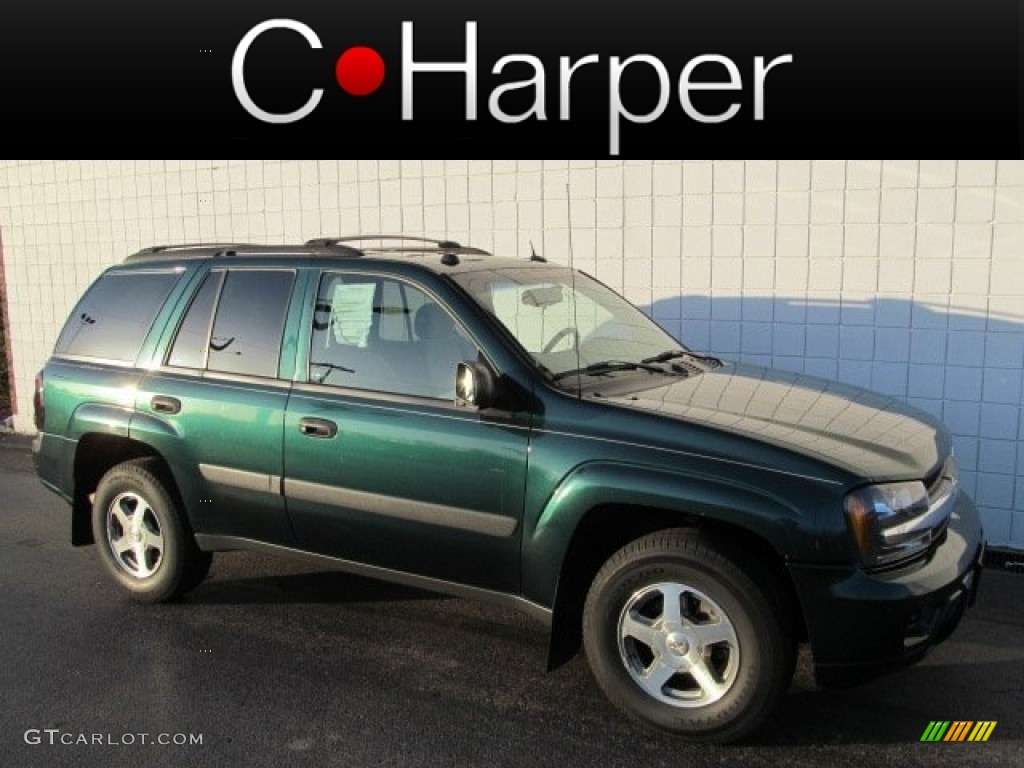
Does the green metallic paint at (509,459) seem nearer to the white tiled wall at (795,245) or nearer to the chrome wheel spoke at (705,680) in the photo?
the chrome wheel spoke at (705,680)

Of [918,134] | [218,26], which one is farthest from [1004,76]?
[218,26]

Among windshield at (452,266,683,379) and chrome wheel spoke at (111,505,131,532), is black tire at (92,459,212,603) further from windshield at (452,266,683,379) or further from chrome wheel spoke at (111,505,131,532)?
windshield at (452,266,683,379)

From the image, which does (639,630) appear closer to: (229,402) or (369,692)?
(369,692)

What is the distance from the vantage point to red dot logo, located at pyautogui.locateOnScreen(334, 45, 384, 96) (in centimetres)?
748

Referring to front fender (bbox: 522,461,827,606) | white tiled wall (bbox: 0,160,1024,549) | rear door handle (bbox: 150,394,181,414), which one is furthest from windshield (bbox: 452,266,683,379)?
rear door handle (bbox: 150,394,181,414)

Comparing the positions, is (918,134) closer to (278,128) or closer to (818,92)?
(818,92)

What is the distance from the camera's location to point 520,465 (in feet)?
12.0

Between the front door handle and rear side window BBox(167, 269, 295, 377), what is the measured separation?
350 millimetres

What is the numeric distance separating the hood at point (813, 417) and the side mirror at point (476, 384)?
0.45 meters

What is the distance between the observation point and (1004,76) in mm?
5797

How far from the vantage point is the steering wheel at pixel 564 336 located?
13.2 ft

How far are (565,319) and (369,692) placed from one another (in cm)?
182

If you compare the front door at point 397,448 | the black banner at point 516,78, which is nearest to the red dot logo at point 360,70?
the black banner at point 516,78

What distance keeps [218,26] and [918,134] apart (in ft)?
18.5
